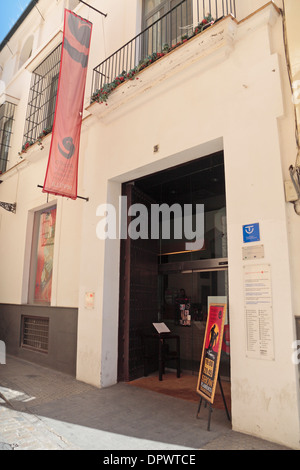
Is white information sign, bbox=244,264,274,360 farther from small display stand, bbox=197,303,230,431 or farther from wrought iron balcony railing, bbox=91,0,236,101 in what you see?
wrought iron balcony railing, bbox=91,0,236,101

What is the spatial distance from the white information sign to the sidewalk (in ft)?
3.28

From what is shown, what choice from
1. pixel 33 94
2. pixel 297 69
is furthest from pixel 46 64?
pixel 297 69

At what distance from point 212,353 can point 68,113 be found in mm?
5535

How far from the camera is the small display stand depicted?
4.26 m

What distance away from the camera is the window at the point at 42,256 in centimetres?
891

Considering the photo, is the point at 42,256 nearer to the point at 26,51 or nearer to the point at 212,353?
the point at 212,353

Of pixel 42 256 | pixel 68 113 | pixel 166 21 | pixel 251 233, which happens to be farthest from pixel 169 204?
pixel 251 233

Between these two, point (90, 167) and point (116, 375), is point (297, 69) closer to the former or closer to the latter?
point (90, 167)

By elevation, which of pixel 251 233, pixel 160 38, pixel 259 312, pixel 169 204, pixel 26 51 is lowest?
pixel 259 312

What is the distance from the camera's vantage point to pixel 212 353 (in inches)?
175

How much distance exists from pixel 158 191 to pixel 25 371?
5173 mm

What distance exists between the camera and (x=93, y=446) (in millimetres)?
3656

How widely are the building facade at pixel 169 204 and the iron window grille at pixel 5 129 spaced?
52.4 inches

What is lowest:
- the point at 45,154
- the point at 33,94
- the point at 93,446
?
the point at 93,446
